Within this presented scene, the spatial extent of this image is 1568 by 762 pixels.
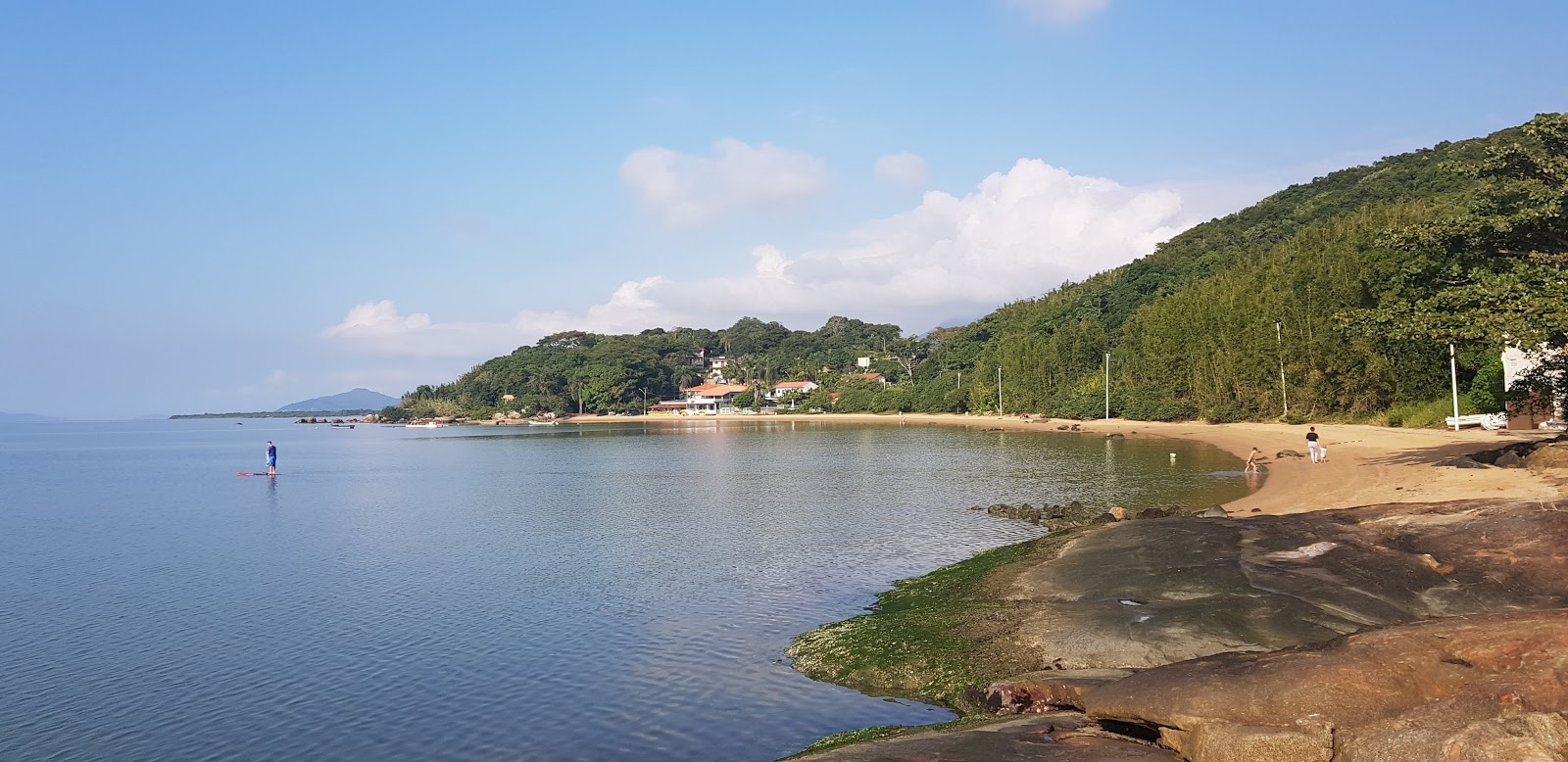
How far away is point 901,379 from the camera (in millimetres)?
162250

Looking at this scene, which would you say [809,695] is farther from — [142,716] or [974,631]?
[142,716]

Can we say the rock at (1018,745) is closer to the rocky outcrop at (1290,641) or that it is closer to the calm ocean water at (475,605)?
the rocky outcrop at (1290,641)

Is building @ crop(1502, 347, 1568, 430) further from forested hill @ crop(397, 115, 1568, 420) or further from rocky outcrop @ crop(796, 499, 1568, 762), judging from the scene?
rocky outcrop @ crop(796, 499, 1568, 762)

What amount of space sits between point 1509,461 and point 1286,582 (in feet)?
56.1

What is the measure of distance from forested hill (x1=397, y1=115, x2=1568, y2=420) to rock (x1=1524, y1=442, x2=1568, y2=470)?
125 inches

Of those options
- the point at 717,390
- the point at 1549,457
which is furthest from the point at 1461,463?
the point at 717,390


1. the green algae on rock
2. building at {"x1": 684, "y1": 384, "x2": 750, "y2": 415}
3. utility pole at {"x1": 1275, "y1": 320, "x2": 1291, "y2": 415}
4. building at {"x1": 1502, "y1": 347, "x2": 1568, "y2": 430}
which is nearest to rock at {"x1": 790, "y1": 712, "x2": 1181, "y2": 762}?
the green algae on rock

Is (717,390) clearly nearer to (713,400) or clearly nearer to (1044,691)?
(713,400)

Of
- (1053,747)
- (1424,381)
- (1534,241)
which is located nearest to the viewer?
(1053,747)

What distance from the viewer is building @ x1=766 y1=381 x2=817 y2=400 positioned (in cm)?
17476

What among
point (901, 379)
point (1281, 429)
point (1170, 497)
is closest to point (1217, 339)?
point (1281, 429)

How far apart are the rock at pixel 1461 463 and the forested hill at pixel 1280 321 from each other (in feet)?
10.9

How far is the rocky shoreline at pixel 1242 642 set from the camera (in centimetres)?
775

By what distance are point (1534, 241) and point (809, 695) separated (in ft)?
81.3
